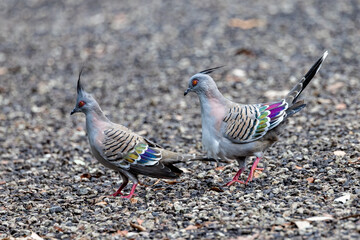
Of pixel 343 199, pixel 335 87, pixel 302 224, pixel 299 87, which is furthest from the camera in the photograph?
pixel 335 87

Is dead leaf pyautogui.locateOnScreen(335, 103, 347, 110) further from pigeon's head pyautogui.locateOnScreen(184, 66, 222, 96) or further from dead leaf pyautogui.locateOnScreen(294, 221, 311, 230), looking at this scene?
dead leaf pyautogui.locateOnScreen(294, 221, 311, 230)

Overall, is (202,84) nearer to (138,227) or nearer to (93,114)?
(93,114)

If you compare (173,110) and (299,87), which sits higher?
(299,87)

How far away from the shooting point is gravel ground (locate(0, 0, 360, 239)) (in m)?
4.82

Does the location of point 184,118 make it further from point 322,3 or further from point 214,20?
point 322,3

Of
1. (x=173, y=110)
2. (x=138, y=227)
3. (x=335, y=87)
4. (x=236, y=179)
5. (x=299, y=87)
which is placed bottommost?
(x=138, y=227)

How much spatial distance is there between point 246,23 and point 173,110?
397 centimetres

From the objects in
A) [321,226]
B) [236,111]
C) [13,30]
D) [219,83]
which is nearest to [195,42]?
[219,83]

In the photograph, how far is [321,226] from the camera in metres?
Answer: 4.31

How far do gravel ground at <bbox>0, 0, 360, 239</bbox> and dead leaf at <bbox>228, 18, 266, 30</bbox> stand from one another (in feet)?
0.13

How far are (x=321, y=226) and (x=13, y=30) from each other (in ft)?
36.5

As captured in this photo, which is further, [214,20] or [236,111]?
[214,20]

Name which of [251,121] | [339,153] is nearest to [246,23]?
[339,153]

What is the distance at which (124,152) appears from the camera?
5.42 m
